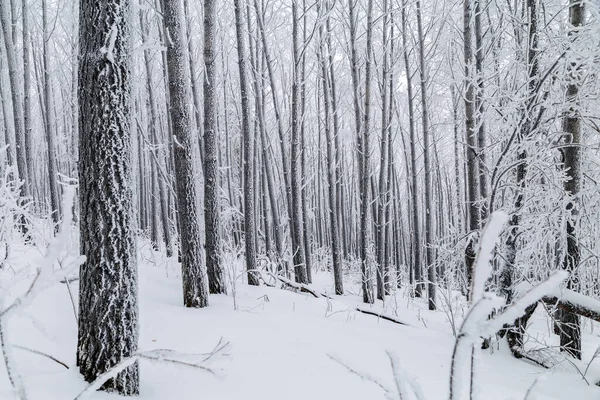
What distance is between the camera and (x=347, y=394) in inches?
83.7

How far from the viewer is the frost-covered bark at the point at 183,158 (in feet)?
12.0

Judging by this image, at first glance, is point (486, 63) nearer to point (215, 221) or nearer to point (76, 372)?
point (215, 221)

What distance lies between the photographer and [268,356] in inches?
100

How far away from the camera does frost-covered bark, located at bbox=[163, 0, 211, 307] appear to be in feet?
12.0

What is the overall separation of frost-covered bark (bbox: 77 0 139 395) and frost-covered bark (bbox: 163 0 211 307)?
173 centimetres

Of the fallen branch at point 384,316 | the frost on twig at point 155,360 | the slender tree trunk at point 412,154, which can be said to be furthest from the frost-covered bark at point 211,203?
the slender tree trunk at point 412,154

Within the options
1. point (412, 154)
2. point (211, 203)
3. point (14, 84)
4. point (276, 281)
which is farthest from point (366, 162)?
point (14, 84)

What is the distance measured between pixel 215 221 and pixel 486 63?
326 cm

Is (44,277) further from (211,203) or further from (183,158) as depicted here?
(211,203)

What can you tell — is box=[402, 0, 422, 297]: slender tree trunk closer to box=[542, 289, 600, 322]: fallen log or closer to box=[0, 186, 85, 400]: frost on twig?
box=[542, 289, 600, 322]: fallen log

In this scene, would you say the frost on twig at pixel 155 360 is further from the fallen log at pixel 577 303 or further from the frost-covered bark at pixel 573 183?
the frost-covered bark at pixel 573 183

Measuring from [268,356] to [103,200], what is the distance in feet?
4.73

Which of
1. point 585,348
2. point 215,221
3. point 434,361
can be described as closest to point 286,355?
point 434,361

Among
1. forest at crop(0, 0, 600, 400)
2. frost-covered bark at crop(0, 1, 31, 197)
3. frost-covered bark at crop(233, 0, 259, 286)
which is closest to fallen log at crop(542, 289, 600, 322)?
forest at crop(0, 0, 600, 400)
